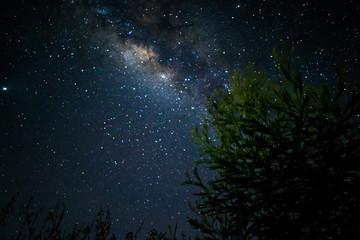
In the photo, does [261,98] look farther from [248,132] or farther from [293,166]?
[293,166]

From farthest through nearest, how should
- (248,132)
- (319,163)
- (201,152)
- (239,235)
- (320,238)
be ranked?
1. (239,235)
2. (201,152)
3. (248,132)
4. (319,163)
5. (320,238)

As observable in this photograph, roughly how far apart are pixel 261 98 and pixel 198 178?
2352mm

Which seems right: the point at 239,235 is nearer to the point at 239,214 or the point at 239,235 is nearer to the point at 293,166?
the point at 239,214

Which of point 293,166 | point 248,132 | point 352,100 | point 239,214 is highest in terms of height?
point 352,100

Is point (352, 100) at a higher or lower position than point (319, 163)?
higher

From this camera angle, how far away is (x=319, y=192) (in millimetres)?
3553

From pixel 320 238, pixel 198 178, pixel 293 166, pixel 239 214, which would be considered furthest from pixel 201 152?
pixel 320 238

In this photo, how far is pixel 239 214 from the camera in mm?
4113

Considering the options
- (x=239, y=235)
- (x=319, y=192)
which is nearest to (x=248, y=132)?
(x=319, y=192)

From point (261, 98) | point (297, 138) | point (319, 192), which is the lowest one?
point (319, 192)

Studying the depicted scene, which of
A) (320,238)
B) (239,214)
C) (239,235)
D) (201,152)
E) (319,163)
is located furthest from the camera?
(239,235)

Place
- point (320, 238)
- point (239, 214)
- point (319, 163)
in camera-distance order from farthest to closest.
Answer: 1. point (239, 214)
2. point (319, 163)
3. point (320, 238)

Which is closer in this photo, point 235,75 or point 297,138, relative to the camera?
point 297,138

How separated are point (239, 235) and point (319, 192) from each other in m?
2.66
